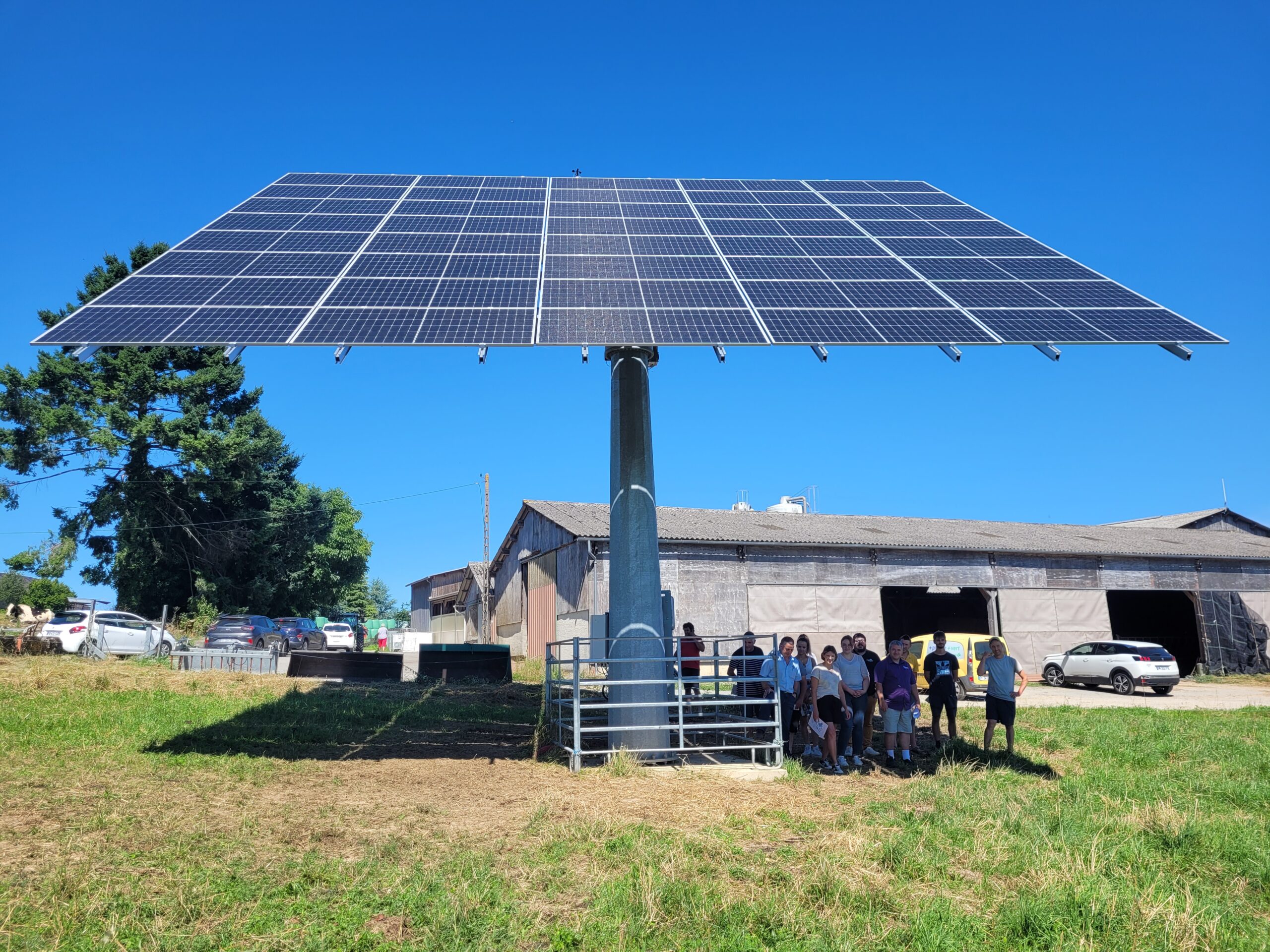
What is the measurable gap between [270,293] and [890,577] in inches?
1013

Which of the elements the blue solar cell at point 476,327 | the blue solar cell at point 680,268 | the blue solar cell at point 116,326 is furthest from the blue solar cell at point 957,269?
the blue solar cell at point 116,326

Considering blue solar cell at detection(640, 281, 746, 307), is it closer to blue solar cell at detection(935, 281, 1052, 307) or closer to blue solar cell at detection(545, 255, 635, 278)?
blue solar cell at detection(545, 255, 635, 278)

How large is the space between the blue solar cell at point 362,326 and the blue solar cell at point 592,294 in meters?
1.93

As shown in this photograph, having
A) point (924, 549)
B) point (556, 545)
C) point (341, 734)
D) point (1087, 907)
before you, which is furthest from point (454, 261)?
point (924, 549)

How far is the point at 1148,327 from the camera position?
12633mm

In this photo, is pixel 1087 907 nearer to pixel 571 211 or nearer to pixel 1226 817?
pixel 1226 817

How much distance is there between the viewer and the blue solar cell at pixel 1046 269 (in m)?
15.1

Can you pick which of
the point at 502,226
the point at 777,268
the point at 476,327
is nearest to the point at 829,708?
the point at 777,268

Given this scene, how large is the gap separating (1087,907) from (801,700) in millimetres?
7062

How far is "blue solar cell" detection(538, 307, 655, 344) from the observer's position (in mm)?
11344

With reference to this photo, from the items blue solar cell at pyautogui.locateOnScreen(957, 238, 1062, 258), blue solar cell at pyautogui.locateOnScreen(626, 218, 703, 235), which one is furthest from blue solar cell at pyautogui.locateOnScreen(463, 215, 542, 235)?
blue solar cell at pyautogui.locateOnScreen(957, 238, 1062, 258)

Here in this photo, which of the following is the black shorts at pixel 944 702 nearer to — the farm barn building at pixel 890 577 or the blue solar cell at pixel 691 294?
the blue solar cell at pixel 691 294

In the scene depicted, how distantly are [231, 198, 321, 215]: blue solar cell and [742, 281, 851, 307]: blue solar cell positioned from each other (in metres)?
9.44

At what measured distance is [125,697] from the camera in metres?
17.5
